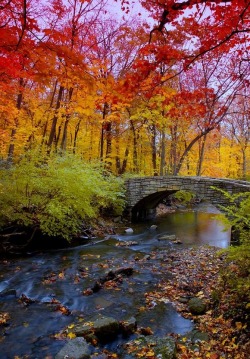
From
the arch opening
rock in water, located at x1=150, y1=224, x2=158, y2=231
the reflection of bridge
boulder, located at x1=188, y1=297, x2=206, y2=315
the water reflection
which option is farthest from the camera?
the arch opening

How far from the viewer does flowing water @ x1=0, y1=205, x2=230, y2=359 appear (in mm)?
4855

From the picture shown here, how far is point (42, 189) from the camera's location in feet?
29.4


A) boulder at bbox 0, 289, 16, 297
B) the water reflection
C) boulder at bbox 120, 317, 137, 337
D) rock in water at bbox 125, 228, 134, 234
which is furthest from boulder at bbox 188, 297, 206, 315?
rock in water at bbox 125, 228, 134, 234

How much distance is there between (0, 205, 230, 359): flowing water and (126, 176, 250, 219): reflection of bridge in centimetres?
214

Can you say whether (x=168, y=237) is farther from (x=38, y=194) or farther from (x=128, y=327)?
(x=128, y=327)

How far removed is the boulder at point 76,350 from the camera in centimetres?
393

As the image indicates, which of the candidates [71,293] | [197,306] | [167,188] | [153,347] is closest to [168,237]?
[167,188]

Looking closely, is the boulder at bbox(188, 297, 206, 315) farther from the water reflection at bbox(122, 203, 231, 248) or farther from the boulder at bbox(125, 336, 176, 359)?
the water reflection at bbox(122, 203, 231, 248)

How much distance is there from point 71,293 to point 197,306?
2943mm

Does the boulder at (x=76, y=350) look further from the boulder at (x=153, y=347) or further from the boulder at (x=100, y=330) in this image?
the boulder at (x=153, y=347)

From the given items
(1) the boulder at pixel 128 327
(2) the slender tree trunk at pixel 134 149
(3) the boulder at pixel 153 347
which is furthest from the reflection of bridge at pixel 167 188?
(3) the boulder at pixel 153 347

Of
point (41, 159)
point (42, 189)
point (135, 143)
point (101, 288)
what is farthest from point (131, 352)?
point (135, 143)

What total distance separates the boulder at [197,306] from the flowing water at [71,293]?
292mm

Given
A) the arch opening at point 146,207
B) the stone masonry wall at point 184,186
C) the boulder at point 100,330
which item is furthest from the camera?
the arch opening at point 146,207
